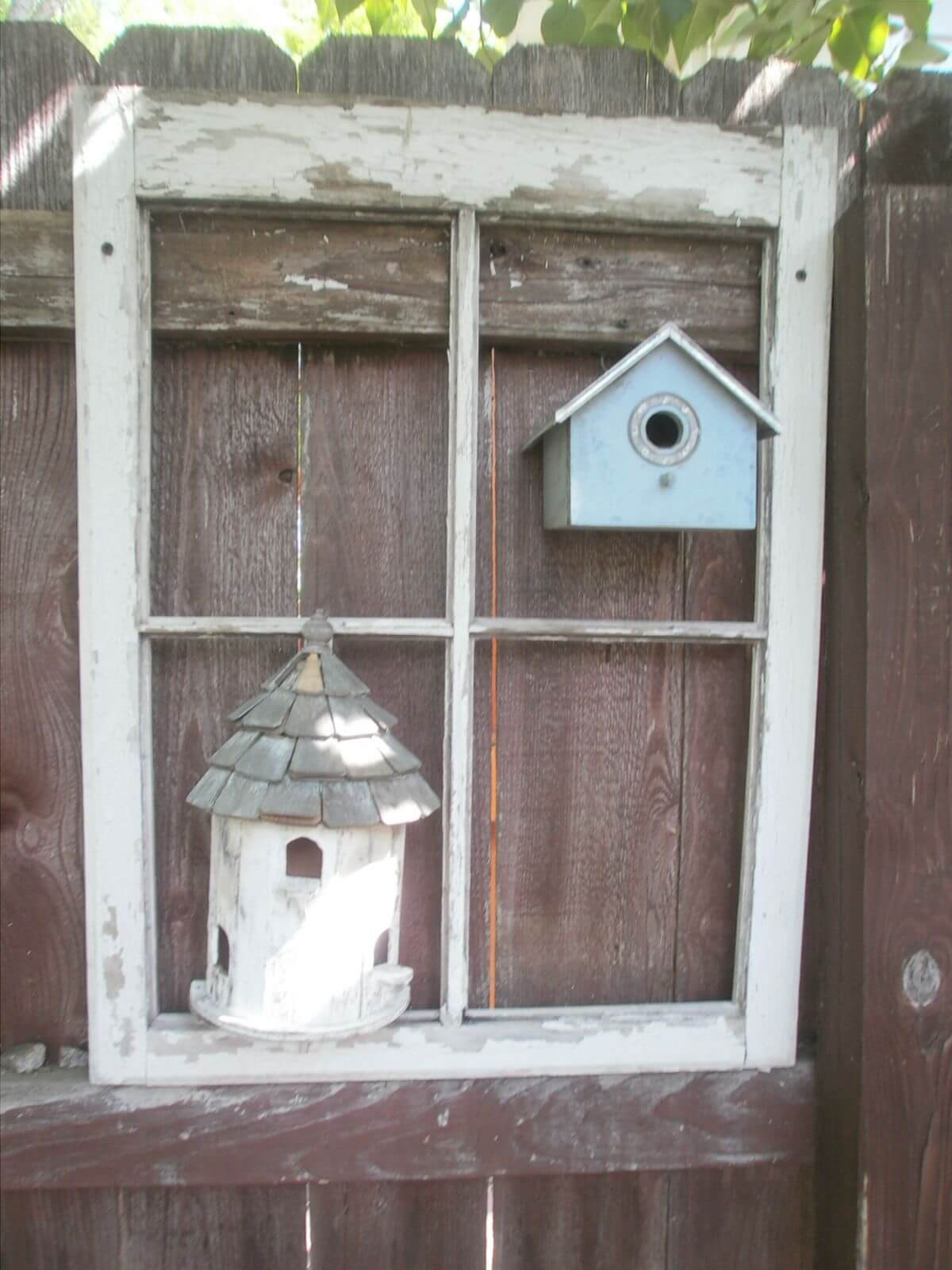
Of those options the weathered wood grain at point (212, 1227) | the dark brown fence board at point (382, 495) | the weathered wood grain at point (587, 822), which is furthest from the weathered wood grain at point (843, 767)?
the weathered wood grain at point (212, 1227)

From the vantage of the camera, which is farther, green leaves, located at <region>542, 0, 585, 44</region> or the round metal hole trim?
green leaves, located at <region>542, 0, 585, 44</region>

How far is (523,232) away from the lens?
140cm

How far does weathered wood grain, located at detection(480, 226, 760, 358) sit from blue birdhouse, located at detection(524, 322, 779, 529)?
0.19 metres

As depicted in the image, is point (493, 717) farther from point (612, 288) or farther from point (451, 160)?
point (451, 160)

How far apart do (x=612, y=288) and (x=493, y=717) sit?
747mm

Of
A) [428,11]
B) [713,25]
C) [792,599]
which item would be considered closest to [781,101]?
[713,25]

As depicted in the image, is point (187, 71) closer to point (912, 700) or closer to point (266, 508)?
point (266, 508)

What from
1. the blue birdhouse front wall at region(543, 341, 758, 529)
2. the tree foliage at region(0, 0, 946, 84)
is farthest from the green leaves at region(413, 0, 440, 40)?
the blue birdhouse front wall at region(543, 341, 758, 529)

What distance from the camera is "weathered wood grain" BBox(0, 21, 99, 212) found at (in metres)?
1.36

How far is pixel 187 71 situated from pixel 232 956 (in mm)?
1370

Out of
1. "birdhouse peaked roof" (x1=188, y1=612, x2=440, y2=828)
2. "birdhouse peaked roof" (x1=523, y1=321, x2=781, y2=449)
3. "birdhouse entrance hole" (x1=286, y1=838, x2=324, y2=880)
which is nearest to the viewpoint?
"birdhouse peaked roof" (x1=188, y1=612, x2=440, y2=828)

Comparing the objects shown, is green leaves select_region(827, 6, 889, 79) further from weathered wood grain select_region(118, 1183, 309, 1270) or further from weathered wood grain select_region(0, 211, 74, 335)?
weathered wood grain select_region(118, 1183, 309, 1270)

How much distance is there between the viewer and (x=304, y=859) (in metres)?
1.36

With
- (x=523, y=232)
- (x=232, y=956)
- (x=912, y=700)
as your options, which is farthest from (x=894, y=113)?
(x=232, y=956)
